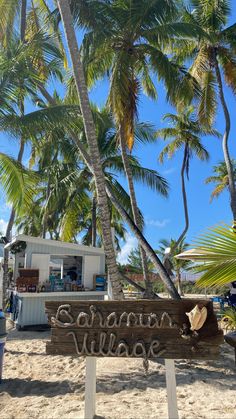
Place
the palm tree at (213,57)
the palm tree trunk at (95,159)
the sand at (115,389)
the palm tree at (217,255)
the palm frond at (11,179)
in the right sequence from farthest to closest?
the palm tree at (213,57)
the palm frond at (11,179)
the palm tree trunk at (95,159)
the sand at (115,389)
the palm tree at (217,255)

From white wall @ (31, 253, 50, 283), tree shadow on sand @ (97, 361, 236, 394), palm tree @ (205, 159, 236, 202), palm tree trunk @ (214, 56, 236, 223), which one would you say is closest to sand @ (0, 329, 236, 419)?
→ tree shadow on sand @ (97, 361, 236, 394)

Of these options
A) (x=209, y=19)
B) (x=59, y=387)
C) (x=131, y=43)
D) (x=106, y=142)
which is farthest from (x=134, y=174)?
(x=59, y=387)

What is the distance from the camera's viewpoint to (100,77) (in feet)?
43.3

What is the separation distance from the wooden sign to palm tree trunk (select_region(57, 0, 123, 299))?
12.5ft

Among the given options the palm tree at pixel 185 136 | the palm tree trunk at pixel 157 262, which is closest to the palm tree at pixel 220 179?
the palm tree at pixel 185 136

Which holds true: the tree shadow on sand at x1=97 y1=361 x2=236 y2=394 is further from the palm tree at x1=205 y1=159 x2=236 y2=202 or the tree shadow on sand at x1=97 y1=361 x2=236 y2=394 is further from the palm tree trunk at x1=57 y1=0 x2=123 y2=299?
the palm tree at x1=205 y1=159 x2=236 y2=202

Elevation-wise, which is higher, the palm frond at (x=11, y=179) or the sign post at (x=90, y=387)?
the palm frond at (x=11, y=179)

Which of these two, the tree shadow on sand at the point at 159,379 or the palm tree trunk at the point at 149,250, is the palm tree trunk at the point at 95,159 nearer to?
the palm tree trunk at the point at 149,250

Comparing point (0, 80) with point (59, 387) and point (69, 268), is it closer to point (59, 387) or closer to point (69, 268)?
point (59, 387)

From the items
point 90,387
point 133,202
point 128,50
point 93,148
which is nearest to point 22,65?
point 93,148

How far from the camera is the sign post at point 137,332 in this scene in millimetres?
4059

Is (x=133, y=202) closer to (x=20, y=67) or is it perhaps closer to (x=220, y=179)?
(x=20, y=67)

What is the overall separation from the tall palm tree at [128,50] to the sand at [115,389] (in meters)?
4.96

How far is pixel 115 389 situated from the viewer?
592 cm
